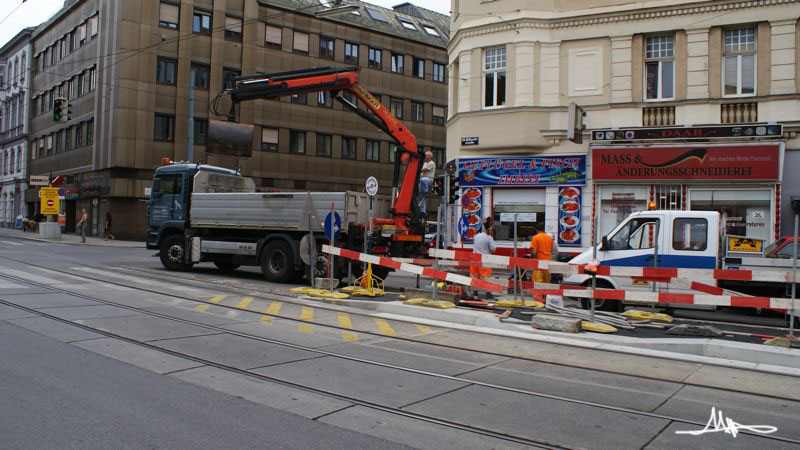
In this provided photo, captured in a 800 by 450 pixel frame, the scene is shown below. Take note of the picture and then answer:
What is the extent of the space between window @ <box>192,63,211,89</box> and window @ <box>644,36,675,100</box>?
26394 millimetres

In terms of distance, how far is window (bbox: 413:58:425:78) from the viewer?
4584cm

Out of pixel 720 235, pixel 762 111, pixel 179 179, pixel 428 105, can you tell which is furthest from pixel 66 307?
pixel 428 105

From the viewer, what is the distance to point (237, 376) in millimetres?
6500

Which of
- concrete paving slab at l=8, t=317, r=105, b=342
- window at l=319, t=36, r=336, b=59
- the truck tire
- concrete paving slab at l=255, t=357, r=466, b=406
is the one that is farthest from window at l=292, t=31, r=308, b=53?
concrete paving slab at l=255, t=357, r=466, b=406

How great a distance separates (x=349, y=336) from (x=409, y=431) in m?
4.17

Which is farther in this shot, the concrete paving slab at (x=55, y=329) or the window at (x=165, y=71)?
the window at (x=165, y=71)

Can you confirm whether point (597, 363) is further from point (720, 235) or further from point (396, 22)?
point (396, 22)

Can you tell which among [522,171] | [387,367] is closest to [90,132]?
[522,171]

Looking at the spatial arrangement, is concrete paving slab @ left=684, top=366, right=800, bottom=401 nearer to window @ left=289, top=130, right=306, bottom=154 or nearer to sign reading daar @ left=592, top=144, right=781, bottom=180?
sign reading daar @ left=592, top=144, right=781, bottom=180

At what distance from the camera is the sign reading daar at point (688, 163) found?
1772 cm

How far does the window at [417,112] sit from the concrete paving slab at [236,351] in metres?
38.5

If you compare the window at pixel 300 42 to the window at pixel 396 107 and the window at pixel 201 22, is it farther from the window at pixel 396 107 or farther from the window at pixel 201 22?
the window at pixel 396 107

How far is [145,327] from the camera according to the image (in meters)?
9.01

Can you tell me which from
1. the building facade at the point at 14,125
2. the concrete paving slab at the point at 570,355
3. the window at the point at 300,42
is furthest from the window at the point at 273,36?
the concrete paving slab at the point at 570,355
